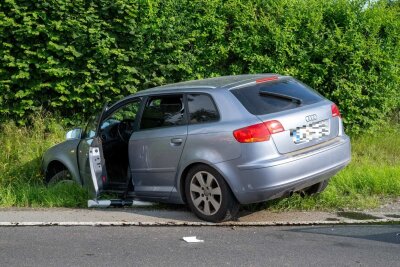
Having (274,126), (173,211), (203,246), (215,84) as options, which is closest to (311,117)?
(274,126)

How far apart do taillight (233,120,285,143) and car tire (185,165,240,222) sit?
1.74 feet

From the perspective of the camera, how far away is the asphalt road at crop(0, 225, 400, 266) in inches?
213

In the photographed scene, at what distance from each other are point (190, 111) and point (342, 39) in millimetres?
4675

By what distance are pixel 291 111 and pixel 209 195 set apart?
132 centimetres

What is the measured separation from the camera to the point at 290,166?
632 cm

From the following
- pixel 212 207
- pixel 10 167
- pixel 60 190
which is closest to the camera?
pixel 212 207

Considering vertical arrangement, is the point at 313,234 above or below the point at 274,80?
below

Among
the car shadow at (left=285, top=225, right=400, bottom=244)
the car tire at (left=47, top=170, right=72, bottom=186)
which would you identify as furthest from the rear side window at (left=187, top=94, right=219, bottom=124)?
the car tire at (left=47, top=170, right=72, bottom=186)

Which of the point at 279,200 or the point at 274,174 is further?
the point at 279,200

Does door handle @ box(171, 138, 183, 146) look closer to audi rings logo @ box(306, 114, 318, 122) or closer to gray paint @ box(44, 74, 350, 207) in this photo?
gray paint @ box(44, 74, 350, 207)

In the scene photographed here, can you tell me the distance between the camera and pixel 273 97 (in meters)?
6.75

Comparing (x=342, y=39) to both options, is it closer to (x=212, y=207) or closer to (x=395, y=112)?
(x=395, y=112)

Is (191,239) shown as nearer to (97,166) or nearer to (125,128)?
(97,166)

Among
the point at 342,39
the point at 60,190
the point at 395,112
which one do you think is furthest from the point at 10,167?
the point at 395,112
